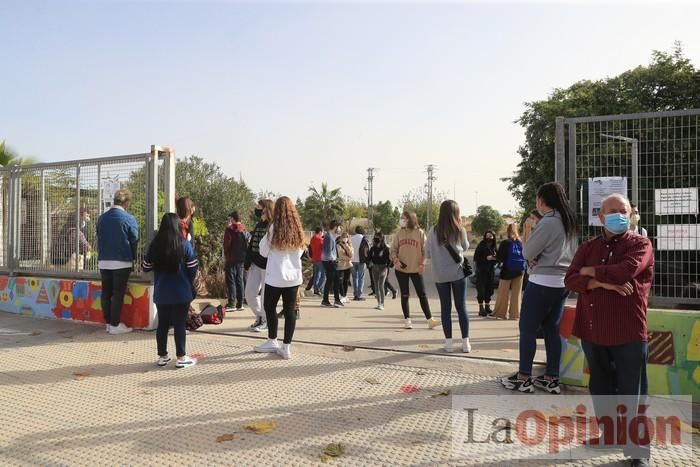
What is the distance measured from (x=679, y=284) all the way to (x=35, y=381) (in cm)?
625

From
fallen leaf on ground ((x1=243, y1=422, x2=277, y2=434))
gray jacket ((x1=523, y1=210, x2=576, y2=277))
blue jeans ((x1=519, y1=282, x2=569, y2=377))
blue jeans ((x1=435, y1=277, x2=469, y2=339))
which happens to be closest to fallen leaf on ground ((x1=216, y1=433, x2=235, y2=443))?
fallen leaf on ground ((x1=243, y1=422, x2=277, y2=434))

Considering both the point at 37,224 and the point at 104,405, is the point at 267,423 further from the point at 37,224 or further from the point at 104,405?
the point at 37,224

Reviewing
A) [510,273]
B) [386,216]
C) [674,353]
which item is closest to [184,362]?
[674,353]

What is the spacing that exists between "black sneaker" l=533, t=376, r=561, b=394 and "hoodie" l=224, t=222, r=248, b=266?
236 inches

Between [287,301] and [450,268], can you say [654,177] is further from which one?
[287,301]

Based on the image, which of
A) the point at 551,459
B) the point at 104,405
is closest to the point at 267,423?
the point at 104,405

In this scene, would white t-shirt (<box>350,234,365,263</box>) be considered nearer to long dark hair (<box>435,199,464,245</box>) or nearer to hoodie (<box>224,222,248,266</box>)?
hoodie (<box>224,222,248,266</box>)

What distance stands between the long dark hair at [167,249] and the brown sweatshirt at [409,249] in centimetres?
345

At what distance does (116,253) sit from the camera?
7.14 m

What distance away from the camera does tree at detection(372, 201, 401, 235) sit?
226 ft

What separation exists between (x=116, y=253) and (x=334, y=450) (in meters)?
4.80

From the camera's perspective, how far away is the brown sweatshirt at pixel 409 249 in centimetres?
793

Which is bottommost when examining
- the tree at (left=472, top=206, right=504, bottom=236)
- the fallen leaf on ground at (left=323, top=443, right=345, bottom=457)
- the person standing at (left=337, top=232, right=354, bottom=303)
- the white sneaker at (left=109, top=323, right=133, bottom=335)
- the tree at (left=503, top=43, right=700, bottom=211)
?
the fallen leaf on ground at (left=323, top=443, right=345, bottom=457)

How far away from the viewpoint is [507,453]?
3572 mm
